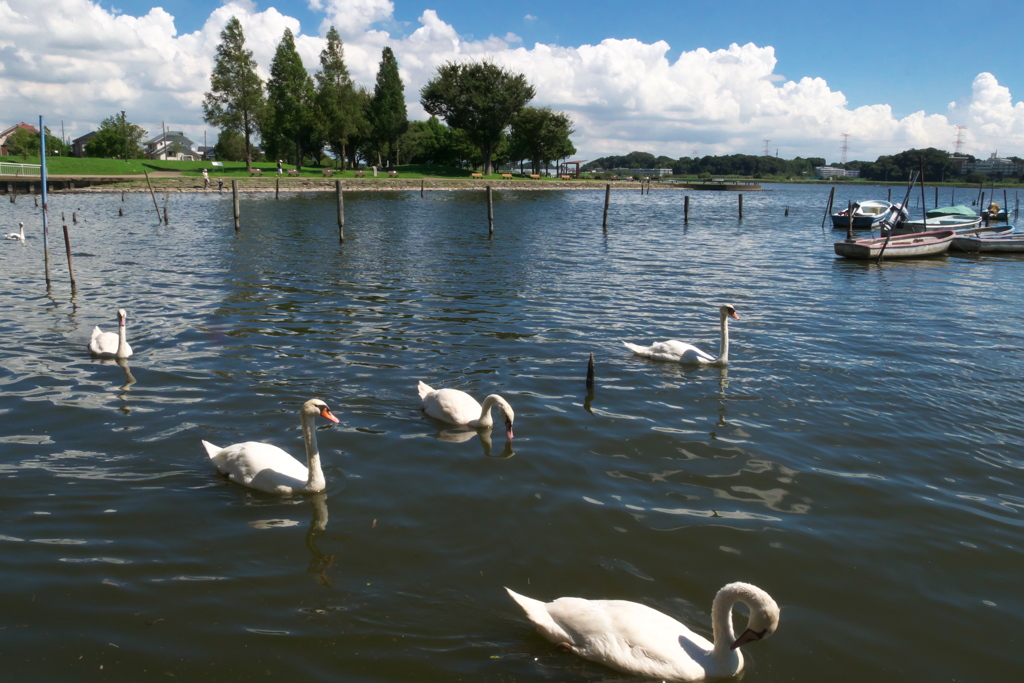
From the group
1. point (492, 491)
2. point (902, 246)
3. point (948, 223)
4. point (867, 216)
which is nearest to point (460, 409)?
→ point (492, 491)

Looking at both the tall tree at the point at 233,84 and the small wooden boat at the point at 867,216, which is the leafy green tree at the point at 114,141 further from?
the small wooden boat at the point at 867,216

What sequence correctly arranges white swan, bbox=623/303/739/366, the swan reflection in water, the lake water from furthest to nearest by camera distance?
white swan, bbox=623/303/739/366
the swan reflection in water
the lake water

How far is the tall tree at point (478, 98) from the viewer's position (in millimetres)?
89750

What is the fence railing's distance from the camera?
59694mm

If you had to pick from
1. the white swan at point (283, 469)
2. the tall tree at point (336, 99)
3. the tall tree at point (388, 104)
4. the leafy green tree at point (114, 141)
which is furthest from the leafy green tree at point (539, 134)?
the white swan at point (283, 469)

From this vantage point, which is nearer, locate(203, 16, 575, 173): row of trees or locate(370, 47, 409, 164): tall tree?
locate(203, 16, 575, 173): row of trees

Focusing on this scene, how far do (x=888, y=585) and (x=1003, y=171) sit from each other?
215540 millimetres

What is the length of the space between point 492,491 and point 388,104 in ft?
311

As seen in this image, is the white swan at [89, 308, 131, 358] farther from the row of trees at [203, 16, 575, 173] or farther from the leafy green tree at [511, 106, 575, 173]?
the leafy green tree at [511, 106, 575, 173]

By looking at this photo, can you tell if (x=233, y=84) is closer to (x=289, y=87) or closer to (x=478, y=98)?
(x=289, y=87)

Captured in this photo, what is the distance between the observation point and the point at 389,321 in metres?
15.2

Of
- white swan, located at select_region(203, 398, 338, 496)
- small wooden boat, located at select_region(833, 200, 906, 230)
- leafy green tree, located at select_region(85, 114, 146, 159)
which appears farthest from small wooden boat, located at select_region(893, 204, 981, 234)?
leafy green tree, located at select_region(85, 114, 146, 159)

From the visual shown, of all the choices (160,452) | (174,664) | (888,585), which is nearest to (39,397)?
(160,452)

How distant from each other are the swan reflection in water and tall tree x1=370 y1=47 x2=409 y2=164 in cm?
9105
